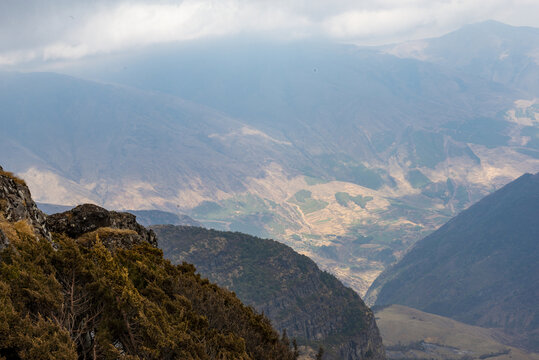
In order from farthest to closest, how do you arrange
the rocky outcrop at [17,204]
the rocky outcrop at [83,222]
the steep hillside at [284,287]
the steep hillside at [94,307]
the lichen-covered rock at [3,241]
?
1. the steep hillside at [284,287]
2. the rocky outcrop at [83,222]
3. the rocky outcrop at [17,204]
4. the lichen-covered rock at [3,241]
5. the steep hillside at [94,307]

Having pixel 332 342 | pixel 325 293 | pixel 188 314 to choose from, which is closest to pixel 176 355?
pixel 188 314

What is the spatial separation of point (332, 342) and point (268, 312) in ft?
67.5

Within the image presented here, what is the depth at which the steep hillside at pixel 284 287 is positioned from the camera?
13862cm

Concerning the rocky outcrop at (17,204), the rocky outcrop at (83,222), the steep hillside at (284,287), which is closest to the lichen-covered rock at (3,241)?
the rocky outcrop at (17,204)

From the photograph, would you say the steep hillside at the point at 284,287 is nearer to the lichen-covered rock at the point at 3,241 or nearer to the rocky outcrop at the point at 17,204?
the rocky outcrop at the point at 17,204

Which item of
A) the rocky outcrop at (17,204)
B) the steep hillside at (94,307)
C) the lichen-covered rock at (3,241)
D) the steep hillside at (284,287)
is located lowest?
the steep hillside at (284,287)

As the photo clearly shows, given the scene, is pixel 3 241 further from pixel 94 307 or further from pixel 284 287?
pixel 284 287

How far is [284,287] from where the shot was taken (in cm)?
15262

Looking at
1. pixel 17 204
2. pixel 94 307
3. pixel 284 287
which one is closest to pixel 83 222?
pixel 17 204

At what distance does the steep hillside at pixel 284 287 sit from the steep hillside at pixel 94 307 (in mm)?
96527


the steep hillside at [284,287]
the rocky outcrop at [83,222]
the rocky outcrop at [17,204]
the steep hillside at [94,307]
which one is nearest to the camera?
the steep hillside at [94,307]

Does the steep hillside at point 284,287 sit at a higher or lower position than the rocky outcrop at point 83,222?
lower

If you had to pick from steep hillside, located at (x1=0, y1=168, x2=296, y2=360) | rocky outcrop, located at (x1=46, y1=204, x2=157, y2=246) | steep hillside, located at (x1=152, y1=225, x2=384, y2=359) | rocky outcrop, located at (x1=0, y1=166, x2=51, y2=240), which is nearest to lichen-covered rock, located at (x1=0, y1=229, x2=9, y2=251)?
steep hillside, located at (x1=0, y1=168, x2=296, y2=360)

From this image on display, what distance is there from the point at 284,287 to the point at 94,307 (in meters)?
133
